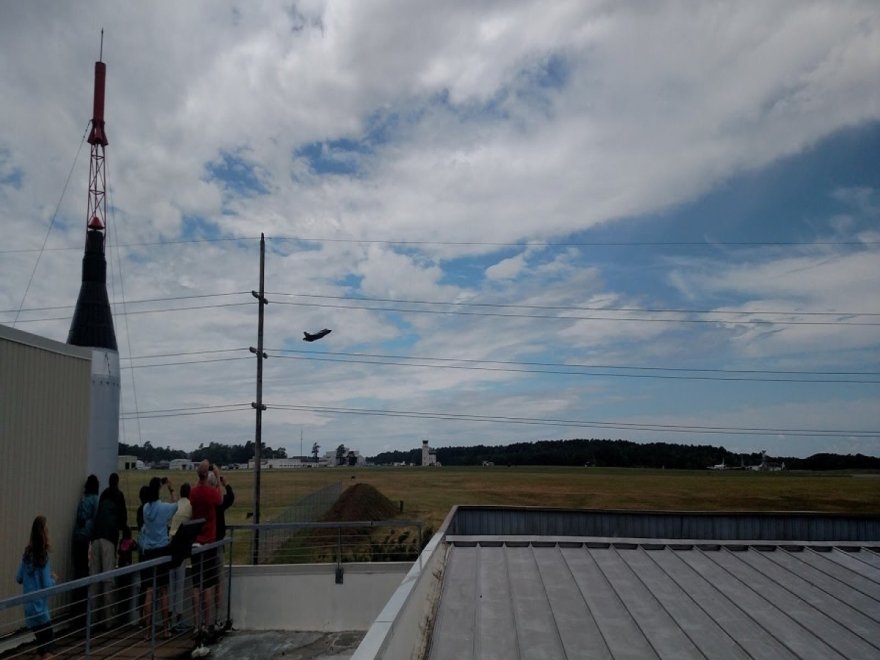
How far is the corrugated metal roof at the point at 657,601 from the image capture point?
21.9 ft

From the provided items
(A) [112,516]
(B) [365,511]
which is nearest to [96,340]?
(A) [112,516]

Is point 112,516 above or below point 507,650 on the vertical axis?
above

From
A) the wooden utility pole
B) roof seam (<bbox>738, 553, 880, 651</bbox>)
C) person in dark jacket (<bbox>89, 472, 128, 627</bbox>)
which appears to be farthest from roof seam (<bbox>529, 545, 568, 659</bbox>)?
the wooden utility pole

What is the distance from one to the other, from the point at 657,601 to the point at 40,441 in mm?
8112

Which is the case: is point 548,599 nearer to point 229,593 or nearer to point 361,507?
point 229,593

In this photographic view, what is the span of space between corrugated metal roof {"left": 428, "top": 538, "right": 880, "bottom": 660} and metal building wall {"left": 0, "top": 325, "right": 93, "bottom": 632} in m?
5.40

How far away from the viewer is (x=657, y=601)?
818 cm

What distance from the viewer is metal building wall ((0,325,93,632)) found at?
28.5ft

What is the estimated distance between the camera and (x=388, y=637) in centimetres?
457

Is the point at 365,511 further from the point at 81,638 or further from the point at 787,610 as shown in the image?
the point at 787,610

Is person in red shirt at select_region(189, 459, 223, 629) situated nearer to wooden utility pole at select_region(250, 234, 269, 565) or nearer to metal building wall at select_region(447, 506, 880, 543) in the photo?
metal building wall at select_region(447, 506, 880, 543)

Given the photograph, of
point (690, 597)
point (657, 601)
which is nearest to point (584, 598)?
point (657, 601)

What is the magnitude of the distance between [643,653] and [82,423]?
8468 millimetres

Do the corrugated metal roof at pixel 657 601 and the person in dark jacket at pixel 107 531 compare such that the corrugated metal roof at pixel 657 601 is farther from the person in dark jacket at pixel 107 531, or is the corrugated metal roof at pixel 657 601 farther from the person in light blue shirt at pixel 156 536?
the person in dark jacket at pixel 107 531
